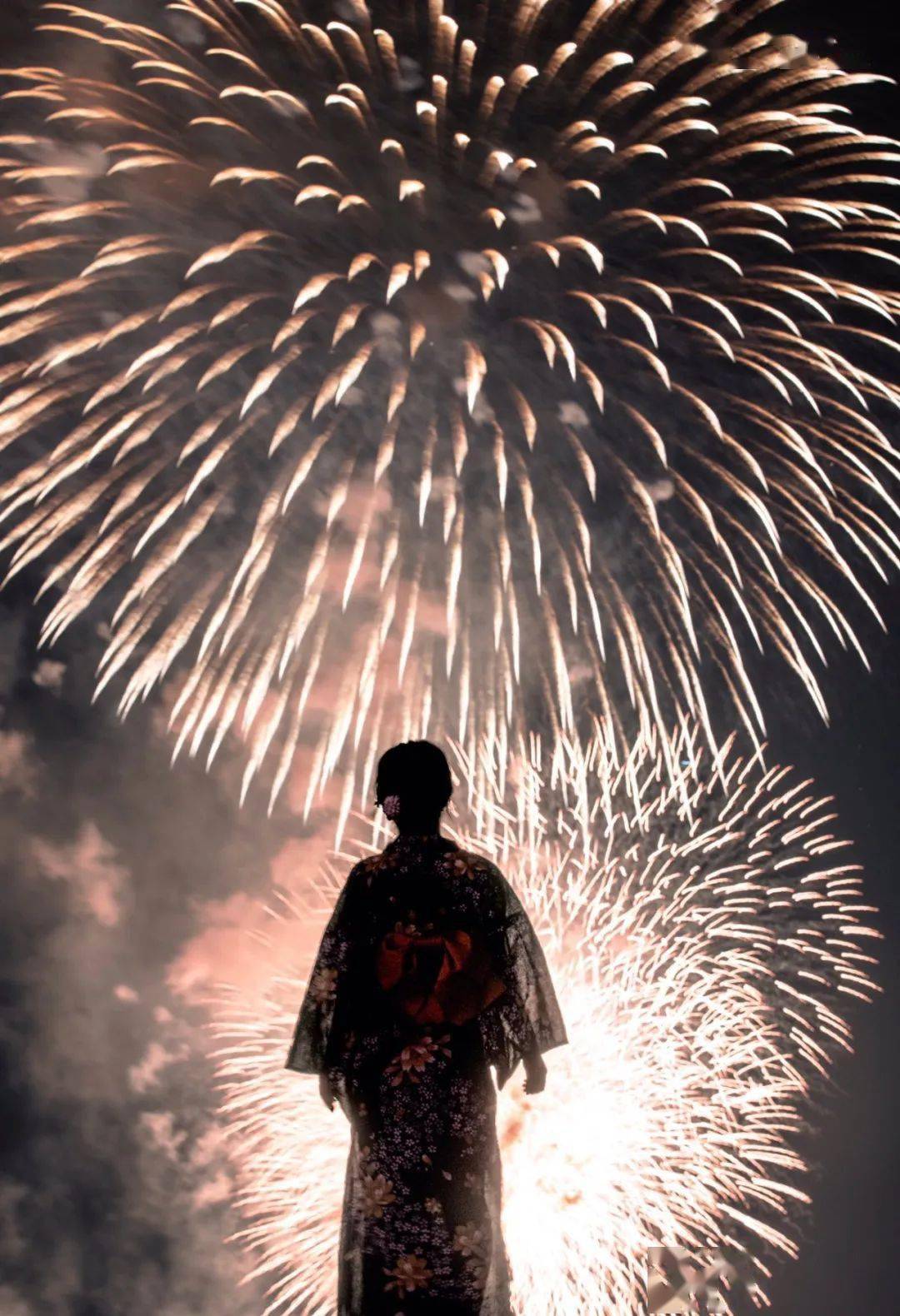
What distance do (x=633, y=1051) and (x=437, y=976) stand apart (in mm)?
2662

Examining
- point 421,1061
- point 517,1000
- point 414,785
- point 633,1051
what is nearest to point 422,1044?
point 421,1061

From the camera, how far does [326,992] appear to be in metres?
1.83

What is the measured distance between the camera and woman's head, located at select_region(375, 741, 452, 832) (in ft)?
5.96

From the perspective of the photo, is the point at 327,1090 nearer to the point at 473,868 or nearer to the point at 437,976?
the point at 437,976

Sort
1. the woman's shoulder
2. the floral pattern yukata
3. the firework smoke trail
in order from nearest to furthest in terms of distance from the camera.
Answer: the floral pattern yukata, the woman's shoulder, the firework smoke trail

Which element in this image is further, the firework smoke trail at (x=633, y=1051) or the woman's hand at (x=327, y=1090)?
the firework smoke trail at (x=633, y=1051)

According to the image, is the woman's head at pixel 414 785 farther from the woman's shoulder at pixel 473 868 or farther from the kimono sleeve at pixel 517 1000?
the kimono sleeve at pixel 517 1000

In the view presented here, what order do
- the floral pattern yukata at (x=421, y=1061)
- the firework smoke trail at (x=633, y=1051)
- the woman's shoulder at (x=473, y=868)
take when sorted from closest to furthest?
the floral pattern yukata at (x=421, y=1061) < the woman's shoulder at (x=473, y=868) < the firework smoke trail at (x=633, y=1051)

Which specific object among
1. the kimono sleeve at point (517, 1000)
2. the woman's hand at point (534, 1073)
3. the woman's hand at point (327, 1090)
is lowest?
the woman's hand at point (327, 1090)

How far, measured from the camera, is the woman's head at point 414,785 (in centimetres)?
182

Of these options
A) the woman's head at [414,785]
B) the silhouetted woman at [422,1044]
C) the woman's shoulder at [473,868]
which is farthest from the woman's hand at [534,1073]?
the woman's head at [414,785]

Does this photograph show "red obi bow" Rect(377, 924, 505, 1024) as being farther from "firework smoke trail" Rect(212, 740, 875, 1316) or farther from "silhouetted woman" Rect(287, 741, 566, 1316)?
"firework smoke trail" Rect(212, 740, 875, 1316)

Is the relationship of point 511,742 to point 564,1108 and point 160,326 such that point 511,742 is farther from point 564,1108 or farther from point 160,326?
point 160,326

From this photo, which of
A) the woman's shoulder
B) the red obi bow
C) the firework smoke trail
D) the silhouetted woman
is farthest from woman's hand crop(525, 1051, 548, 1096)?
the firework smoke trail
